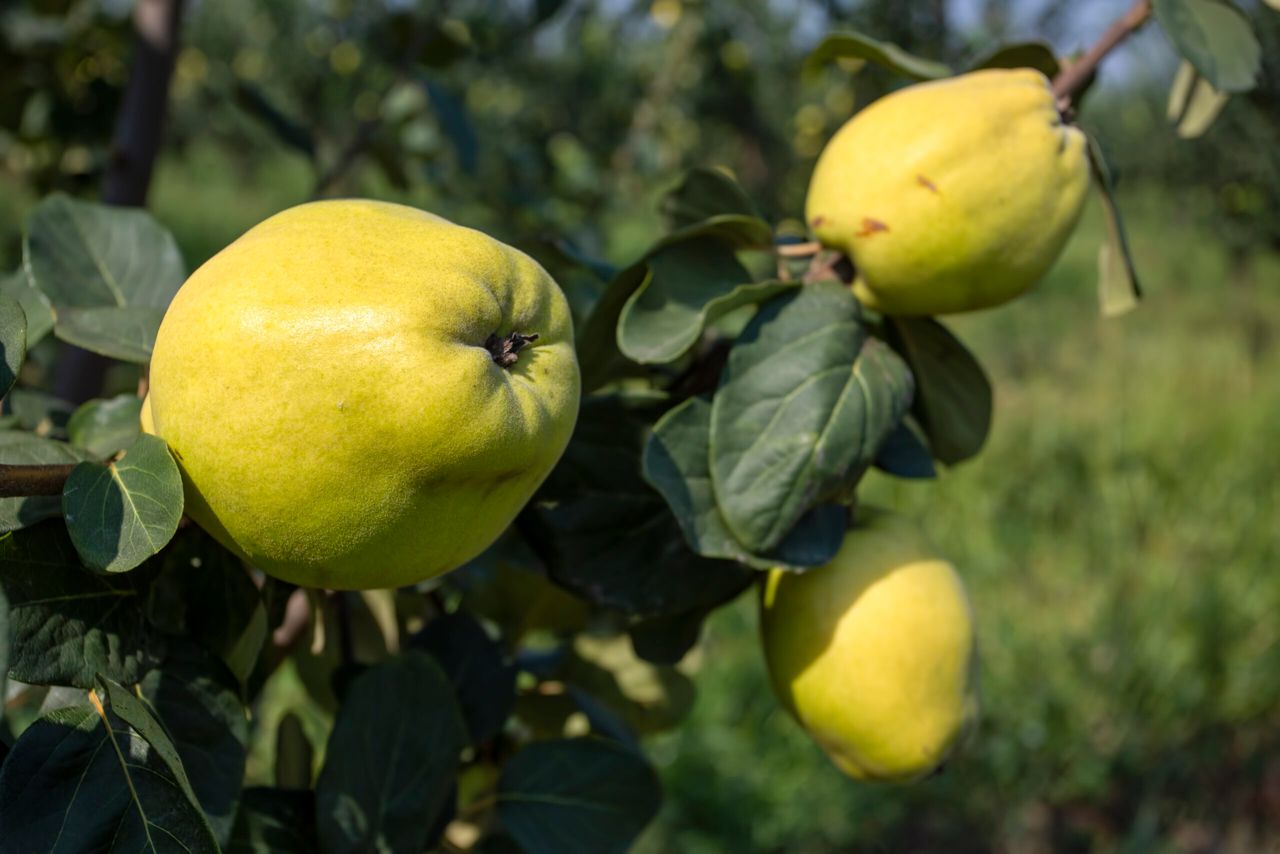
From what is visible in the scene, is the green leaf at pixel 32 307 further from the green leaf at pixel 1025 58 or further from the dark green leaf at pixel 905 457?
the green leaf at pixel 1025 58

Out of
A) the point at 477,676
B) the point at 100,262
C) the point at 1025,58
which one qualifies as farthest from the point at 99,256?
the point at 1025,58

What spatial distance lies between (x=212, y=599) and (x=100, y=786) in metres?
0.11

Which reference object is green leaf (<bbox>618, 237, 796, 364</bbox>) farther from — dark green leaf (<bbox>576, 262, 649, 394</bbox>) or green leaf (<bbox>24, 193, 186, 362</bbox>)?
green leaf (<bbox>24, 193, 186, 362</bbox>)

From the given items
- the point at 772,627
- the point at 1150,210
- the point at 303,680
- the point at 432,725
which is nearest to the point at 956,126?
the point at 772,627

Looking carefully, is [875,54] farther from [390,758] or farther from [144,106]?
[144,106]

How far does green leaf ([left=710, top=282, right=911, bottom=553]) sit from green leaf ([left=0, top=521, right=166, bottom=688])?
288mm

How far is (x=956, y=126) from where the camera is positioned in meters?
0.62

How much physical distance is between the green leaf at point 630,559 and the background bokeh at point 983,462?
20 cm

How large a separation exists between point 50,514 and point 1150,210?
9.46m

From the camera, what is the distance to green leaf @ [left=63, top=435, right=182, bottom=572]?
1.42 feet

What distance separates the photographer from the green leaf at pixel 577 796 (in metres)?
0.67

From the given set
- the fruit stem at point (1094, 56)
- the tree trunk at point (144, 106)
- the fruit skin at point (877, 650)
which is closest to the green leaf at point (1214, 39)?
the fruit stem at point (1094, 56)

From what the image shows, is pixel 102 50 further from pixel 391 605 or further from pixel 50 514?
pixel 50 514

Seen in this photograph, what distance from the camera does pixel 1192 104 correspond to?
2.84 ft
